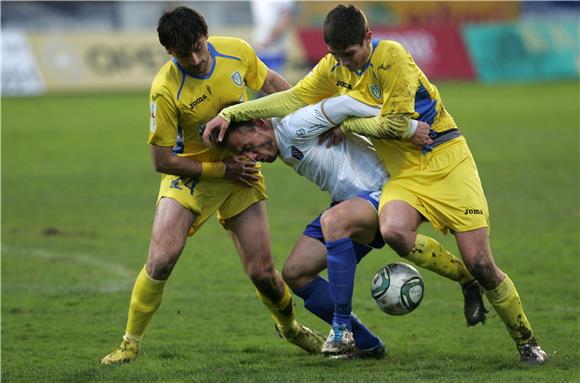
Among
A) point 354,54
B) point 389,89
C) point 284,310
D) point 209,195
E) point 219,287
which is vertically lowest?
point 219,287

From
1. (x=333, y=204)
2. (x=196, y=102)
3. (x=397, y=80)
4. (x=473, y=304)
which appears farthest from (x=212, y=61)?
(x=473, y=304)

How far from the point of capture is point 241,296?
9555 millimetres

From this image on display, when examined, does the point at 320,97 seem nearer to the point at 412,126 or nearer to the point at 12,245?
the point at 412,126

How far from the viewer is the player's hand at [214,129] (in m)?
6.83

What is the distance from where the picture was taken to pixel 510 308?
6.69 metres

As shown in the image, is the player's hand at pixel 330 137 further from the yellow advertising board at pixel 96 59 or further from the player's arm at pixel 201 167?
the yellow advertising board at pixel 96 59

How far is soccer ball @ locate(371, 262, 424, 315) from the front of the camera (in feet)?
22.2

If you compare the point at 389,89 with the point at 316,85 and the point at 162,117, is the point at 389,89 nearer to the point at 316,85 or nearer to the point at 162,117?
the point at 316,85

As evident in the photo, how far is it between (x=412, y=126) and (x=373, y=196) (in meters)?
0.61

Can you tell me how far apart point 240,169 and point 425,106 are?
1.36 metres

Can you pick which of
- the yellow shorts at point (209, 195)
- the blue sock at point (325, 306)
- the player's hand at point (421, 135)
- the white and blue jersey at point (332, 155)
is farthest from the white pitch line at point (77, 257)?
the player's hand at point (421, 135)

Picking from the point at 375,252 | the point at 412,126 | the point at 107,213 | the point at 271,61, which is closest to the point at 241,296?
the point at 375,252

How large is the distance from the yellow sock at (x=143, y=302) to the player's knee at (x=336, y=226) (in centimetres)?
121

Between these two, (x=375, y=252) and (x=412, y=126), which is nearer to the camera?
(x=412, y=126)
